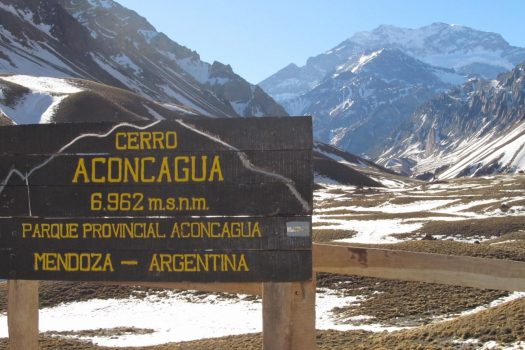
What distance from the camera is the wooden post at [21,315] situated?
21.0 ft

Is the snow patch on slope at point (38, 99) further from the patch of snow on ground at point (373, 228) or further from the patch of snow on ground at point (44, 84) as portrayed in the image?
the patch of snow on ground at point (373, 228)

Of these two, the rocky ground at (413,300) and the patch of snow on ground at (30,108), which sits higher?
the patch of snow on ground at (30,108)

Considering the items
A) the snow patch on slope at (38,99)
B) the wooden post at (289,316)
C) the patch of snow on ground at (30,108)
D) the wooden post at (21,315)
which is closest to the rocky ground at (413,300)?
the wooden post at (289,316)

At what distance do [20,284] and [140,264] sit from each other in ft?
5.24

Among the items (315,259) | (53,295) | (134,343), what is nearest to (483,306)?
(134,343)

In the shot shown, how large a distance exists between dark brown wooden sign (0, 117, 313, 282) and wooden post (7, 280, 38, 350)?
19 centimetres

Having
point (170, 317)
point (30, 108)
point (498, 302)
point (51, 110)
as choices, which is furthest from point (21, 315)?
point (51, 110)

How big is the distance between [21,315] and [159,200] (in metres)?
2.29

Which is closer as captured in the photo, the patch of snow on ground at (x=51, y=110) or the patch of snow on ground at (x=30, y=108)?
the patch of snow on ground at (x=30, y=108)

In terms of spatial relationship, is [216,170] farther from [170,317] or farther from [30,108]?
[30,108]

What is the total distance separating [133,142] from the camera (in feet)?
20.3

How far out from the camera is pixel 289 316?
6.04m

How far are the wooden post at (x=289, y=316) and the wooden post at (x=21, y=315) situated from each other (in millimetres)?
2926

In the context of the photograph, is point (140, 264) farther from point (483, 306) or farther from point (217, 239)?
point (483, 306)
